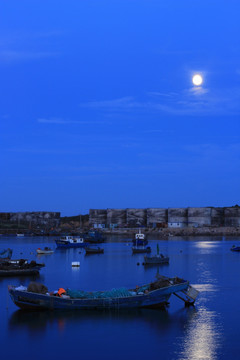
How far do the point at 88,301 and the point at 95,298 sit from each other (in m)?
0.51

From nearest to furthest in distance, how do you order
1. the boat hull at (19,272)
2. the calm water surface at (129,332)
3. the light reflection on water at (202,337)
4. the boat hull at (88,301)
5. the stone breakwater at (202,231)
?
the light reflection on water at (202,337) → the calm water surface at (129,332) → the boat hull at (88,301) → the boat hull at (19,272) → the stone breakwater at (202,231)

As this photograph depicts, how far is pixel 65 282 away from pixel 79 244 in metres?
68.6

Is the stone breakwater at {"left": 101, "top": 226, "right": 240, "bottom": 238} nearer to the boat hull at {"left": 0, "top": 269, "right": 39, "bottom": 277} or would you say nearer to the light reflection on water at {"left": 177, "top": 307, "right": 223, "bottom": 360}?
the boat hull at {"left": 0, "top": 269, "right": 39, "bottom": 277}

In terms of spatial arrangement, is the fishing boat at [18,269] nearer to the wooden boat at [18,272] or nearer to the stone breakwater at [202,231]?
the wooden boat at [18,272]

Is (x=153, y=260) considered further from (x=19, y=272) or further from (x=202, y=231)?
(x=202, y=231)

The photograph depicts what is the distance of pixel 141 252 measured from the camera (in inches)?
3720

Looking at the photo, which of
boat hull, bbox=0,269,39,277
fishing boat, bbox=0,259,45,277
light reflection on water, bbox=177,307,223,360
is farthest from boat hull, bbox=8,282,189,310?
fishing boat, bbox=0,259,45,277

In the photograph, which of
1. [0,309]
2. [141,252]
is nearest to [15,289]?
[0,309]

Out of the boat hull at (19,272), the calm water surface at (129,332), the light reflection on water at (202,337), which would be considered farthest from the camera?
the boat hull at (19,272)

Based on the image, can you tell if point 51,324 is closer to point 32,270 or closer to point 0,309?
point 0,309

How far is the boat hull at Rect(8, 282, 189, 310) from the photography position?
29797mm

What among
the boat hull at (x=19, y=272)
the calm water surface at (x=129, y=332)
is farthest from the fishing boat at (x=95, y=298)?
the boat hull at (x=19, y=272)

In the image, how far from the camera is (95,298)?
30000mm

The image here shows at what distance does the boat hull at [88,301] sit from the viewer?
2980cm
